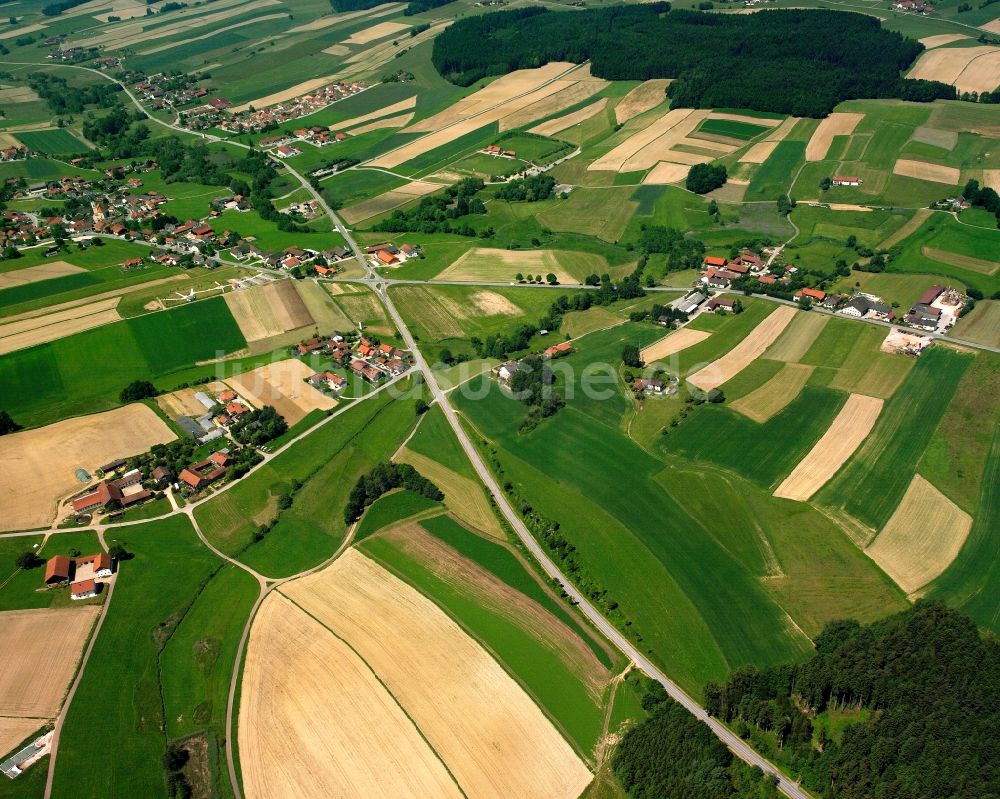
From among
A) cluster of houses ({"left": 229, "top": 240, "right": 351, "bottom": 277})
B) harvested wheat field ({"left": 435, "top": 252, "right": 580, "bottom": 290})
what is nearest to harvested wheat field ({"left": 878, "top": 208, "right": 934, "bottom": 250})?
harvested wheat field ({"left": 435, "top": 252, "right": 580, "bottom": 290})

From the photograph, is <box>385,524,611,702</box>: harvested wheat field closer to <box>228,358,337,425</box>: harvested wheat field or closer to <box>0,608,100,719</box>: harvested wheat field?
<box>228,358,337,425</box>: harvested wheat field

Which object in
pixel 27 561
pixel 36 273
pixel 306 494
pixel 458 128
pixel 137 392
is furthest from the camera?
pixel 458 128

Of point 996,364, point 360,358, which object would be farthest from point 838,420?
point 360,358

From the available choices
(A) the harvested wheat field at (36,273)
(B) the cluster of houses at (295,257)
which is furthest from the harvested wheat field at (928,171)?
(A) the harvested wheat field at (36,273)

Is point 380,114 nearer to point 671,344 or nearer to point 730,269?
point 730,269

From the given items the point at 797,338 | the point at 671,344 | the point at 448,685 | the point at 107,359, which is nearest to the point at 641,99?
the point at 797,338
